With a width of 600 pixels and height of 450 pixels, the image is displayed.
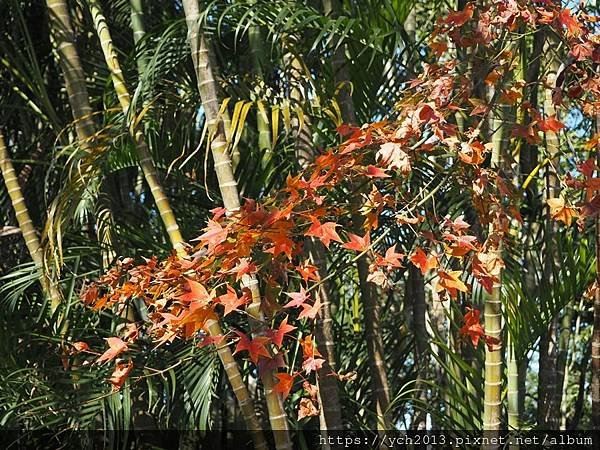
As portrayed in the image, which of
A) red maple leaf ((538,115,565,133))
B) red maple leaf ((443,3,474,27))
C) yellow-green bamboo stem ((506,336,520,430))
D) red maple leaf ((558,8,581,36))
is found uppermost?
red maple leaf ((443,3,474,27))

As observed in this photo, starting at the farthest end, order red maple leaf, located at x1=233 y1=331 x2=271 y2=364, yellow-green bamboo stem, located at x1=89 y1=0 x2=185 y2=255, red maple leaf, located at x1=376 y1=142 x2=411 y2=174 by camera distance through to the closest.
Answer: yellow-green bamboo stem, located at x1=89 y1=0 x2=185 y2=255 < red maple leaf, located at x1=233 y1=331 x2=271 y2=364 < red maple leaf, located at x1=376 y1=142 x2=411 y2=174

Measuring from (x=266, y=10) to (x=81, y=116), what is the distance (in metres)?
0.52

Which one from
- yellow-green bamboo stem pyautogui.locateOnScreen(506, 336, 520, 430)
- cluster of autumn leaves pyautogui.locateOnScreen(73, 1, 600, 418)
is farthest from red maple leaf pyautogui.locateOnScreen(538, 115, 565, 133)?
yellow-green bamboo stem pyautogui.locateOnScreen(506, 336, 520, 430)

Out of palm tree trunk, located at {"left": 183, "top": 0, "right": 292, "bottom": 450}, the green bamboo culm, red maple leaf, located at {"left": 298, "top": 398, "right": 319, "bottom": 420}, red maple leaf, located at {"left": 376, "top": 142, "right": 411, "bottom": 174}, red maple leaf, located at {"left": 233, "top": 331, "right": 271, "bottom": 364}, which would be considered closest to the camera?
red maple leaf, located at {"left": 376, "top": 142, "right": 411, "bottom": 174}

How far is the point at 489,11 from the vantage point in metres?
1.42

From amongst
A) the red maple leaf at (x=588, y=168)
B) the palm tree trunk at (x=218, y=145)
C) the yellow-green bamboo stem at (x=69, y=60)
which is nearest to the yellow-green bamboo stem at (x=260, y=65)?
the palm tree trunk at (x=218, y=145)

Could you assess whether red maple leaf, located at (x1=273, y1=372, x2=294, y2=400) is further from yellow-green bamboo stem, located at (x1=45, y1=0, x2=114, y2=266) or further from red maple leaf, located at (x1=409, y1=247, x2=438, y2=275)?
yellow-green bamboo stem, located at (x1=45, y1=0, x2=114, y2=266)

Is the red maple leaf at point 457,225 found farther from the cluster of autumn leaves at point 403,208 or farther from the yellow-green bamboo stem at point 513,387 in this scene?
the yellow-green bamboo stem at point 513,387

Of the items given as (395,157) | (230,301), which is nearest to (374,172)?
(395,157)

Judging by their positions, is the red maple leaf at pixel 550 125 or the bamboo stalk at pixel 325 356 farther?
the bamboo stalk at pixel 325 356

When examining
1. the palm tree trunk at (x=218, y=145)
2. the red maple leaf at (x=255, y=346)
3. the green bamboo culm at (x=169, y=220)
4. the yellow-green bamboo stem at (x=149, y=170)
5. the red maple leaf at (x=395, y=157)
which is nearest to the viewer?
the red maple leaf at (x=395, y=157)

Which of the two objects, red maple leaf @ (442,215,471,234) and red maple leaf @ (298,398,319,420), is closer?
red maple leaf @ (442,215,471,234)

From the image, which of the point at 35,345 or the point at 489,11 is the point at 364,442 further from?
the point at 489,11

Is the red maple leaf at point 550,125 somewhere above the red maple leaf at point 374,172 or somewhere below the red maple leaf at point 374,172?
above
